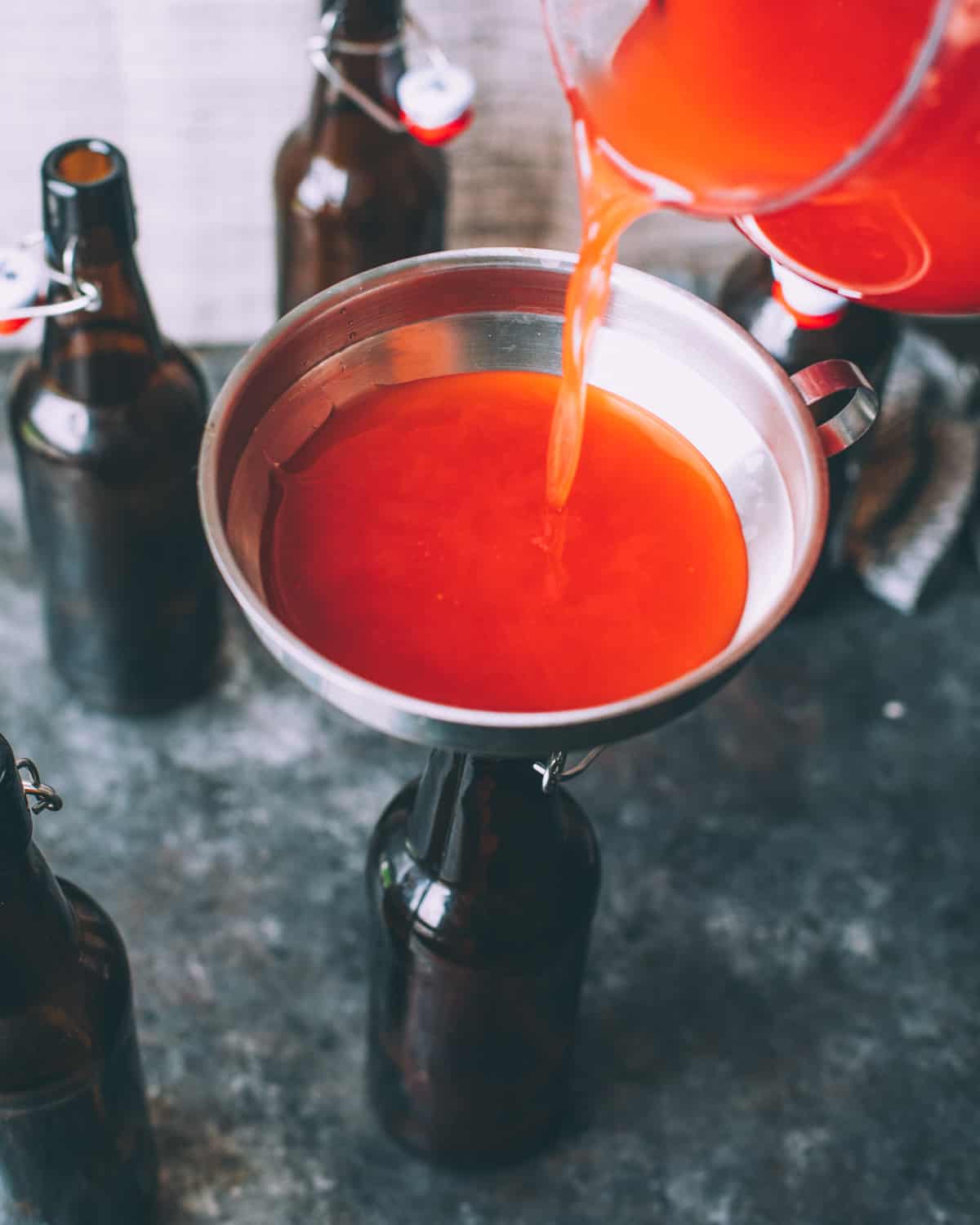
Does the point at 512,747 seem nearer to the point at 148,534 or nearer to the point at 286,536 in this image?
the point at 286,536

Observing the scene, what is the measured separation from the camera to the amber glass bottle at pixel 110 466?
94 centimetres

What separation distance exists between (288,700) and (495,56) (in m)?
0.58

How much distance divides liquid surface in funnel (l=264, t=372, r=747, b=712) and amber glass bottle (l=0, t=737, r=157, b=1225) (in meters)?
0.19

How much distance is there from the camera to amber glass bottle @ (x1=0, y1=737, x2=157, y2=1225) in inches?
29.9

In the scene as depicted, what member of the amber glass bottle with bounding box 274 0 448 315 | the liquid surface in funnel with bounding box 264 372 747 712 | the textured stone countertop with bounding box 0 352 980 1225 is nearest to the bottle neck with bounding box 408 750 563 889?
the liquid surface in funnel with bounding box 264 372 747 712

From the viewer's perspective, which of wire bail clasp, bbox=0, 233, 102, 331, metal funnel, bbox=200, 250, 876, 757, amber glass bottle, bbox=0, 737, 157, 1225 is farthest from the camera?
wire bail clasp, bbox=0, 233, 102, 331

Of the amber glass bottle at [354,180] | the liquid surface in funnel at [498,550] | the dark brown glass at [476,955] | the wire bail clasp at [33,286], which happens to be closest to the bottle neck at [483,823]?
the dark brown glass at [476,955]

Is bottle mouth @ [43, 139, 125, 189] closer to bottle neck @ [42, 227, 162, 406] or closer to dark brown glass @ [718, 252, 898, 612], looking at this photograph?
bottle neck @ [42, 227, 162, 406]

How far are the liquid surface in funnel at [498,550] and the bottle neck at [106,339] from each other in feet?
0.90

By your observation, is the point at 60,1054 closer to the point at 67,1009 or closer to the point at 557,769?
the point at 67,1009

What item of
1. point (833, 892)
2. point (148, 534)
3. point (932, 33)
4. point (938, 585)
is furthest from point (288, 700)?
point (932, 33)

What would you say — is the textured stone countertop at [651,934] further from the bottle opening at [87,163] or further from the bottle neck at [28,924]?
the bottle opening at [87,163]

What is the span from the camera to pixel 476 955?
862mm

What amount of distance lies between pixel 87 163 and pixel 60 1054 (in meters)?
0.54
